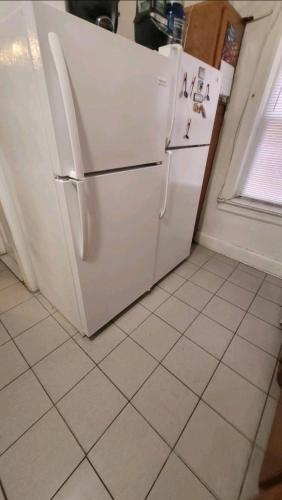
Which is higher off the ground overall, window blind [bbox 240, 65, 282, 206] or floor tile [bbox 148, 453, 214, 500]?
window blind [bbox 240, 65, 282, 206]

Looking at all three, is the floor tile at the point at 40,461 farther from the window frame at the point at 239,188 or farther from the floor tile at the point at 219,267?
the window frame at the point at 239,188

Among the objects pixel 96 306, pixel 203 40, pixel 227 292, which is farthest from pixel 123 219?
pixel 203 40

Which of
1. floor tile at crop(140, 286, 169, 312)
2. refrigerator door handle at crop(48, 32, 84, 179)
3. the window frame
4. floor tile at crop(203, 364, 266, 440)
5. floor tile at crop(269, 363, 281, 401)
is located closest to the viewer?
refrigerator door handle at crop(48, 32, 84, 179)

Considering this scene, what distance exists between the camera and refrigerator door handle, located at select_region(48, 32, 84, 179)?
0.63 m

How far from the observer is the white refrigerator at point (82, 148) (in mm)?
688

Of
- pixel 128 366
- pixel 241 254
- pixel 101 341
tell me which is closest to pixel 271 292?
pixel 241 254

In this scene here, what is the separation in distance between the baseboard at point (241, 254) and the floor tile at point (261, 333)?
0.70 metres

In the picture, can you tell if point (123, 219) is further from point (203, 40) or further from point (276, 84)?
point (276, 84)

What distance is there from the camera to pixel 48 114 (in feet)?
2.37

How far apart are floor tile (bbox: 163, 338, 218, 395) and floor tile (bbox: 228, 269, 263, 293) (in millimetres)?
862

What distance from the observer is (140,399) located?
3.68ft

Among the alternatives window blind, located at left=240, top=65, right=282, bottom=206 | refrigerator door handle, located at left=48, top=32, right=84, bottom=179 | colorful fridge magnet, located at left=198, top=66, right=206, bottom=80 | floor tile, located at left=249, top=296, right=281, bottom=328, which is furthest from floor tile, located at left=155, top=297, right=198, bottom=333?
colorful fridge magnet, located at left=198, top=66, right=206, bottom=80

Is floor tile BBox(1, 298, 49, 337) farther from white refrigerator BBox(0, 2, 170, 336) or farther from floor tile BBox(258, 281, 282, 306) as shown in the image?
floor tile BBox(258, 281, 282, 306)

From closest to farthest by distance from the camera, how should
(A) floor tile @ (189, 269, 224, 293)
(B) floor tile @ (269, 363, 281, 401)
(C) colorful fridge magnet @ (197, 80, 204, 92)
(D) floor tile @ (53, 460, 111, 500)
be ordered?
(D) floor tile @ (53, 460, 111, 500) → (B) floor tile @ (269, 363, 281, 401) → (C) colorful fridge magnet @ (197, 80, 204, 92) → (A) floor tile @ (189, 269, 224, 293)
